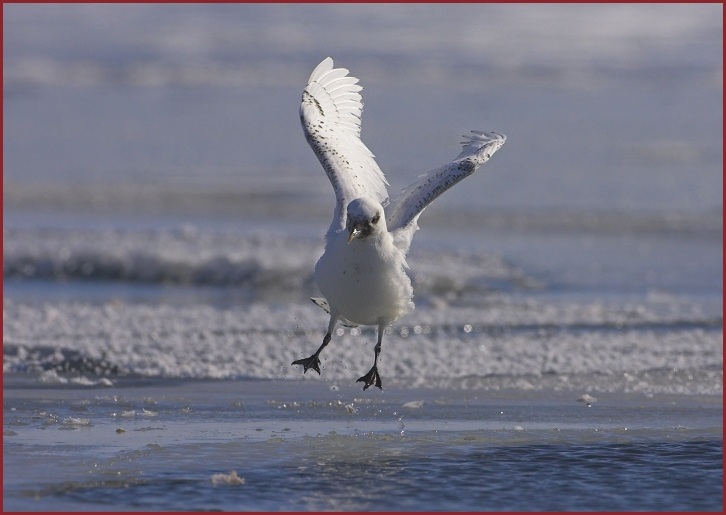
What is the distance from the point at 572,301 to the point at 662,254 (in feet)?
10.1

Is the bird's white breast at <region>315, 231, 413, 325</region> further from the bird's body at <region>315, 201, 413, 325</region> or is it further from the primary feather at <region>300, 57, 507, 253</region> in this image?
the primary feather at <region>300, 57, 507, 253</region>

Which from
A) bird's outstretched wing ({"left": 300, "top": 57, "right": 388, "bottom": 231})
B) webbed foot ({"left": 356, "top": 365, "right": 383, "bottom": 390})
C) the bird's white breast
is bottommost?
webbed foot ({"left": 356, "top": 365, "right": 383, "bottom": 390})

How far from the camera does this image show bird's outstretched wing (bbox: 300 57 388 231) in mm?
9094

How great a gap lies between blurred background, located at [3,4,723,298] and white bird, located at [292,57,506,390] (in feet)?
14.5

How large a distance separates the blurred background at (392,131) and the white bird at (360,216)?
443 centimetres

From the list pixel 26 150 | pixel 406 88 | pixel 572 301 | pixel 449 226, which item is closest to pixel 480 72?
pixel 406 88

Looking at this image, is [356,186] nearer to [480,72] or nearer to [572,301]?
[572,301]

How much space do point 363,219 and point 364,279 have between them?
0.52 m

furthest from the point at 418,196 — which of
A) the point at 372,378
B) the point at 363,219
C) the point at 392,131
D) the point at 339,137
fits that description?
the point at 392,131

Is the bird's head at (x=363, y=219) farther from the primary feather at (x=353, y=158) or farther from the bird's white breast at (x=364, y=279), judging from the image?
the primary feather at (x=353, y=158)

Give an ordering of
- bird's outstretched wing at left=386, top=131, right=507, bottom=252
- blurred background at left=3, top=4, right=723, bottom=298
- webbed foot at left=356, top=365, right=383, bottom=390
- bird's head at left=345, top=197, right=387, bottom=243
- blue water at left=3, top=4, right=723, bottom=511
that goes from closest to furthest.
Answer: blue water at left=3, top=4, right=723, bottom=511 < bird's head at left=345, top=197, right=387, bottom=243 < webbed foot at left=356, top=365, right=383, bottom=390 < bird's outstretched wing at left=386, top=131, right=507, bottom=252 < blurred background at left=3, top=4, right=723, bottom=298

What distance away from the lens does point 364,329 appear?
10.9 metres

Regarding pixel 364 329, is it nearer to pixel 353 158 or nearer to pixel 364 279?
pixel 353 158

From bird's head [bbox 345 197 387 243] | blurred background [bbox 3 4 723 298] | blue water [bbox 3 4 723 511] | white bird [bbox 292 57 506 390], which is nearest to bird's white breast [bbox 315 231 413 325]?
white bird [bbox 292 57 506 390]
